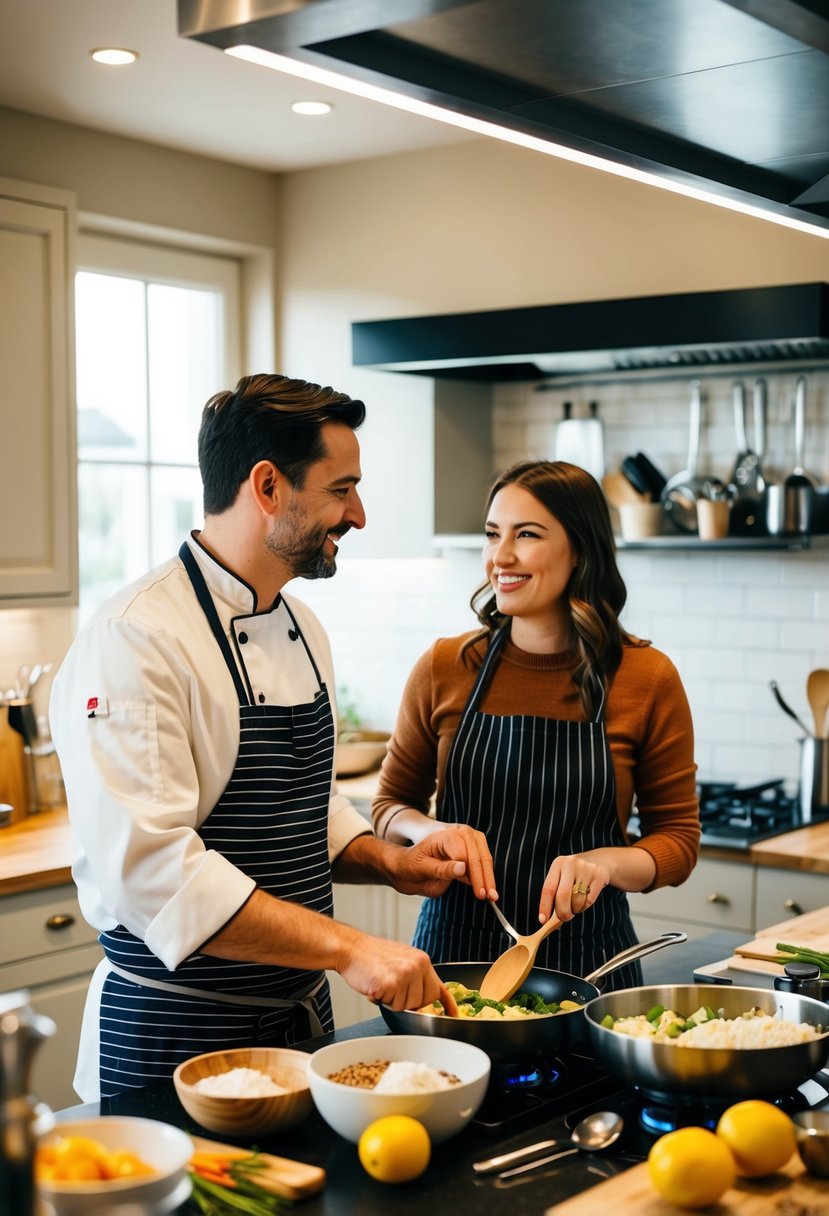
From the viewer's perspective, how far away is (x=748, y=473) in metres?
4.08

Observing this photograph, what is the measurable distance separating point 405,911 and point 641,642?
1.75m

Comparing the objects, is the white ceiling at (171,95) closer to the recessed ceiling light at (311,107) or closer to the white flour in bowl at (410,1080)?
the recessed ceiling light at (311,107)

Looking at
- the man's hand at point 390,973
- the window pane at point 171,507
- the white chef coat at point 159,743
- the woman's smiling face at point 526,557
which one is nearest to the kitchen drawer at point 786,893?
the woman's smiling face at point 526,557

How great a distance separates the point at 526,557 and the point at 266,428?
654 mm

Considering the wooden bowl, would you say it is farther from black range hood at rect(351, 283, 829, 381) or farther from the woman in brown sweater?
black range hood at rect(351, 283, 829, 381)

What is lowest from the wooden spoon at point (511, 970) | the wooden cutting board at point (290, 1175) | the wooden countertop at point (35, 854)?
the wooden countertop at point (35, 854)

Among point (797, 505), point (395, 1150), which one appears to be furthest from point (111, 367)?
point (395, 1150)

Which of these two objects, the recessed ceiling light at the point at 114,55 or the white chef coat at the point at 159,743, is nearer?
the white chef coat at the point at 159,743

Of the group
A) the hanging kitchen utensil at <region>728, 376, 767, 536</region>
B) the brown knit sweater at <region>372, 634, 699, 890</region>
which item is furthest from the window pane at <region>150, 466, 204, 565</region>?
the brown knit sweater at <region>372, 634, 699, 890</region>

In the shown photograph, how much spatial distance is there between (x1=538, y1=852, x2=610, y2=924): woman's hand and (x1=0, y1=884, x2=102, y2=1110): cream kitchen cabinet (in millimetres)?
1611

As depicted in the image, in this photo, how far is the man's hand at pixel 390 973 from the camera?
1789mm

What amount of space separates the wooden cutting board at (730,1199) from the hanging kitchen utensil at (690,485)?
2.71 m

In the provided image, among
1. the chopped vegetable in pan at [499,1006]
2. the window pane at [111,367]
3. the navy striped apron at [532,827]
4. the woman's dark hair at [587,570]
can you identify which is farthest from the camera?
the window pane at [111,367]

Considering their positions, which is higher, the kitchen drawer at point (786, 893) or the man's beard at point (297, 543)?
the man's beard at point (297, 543)
